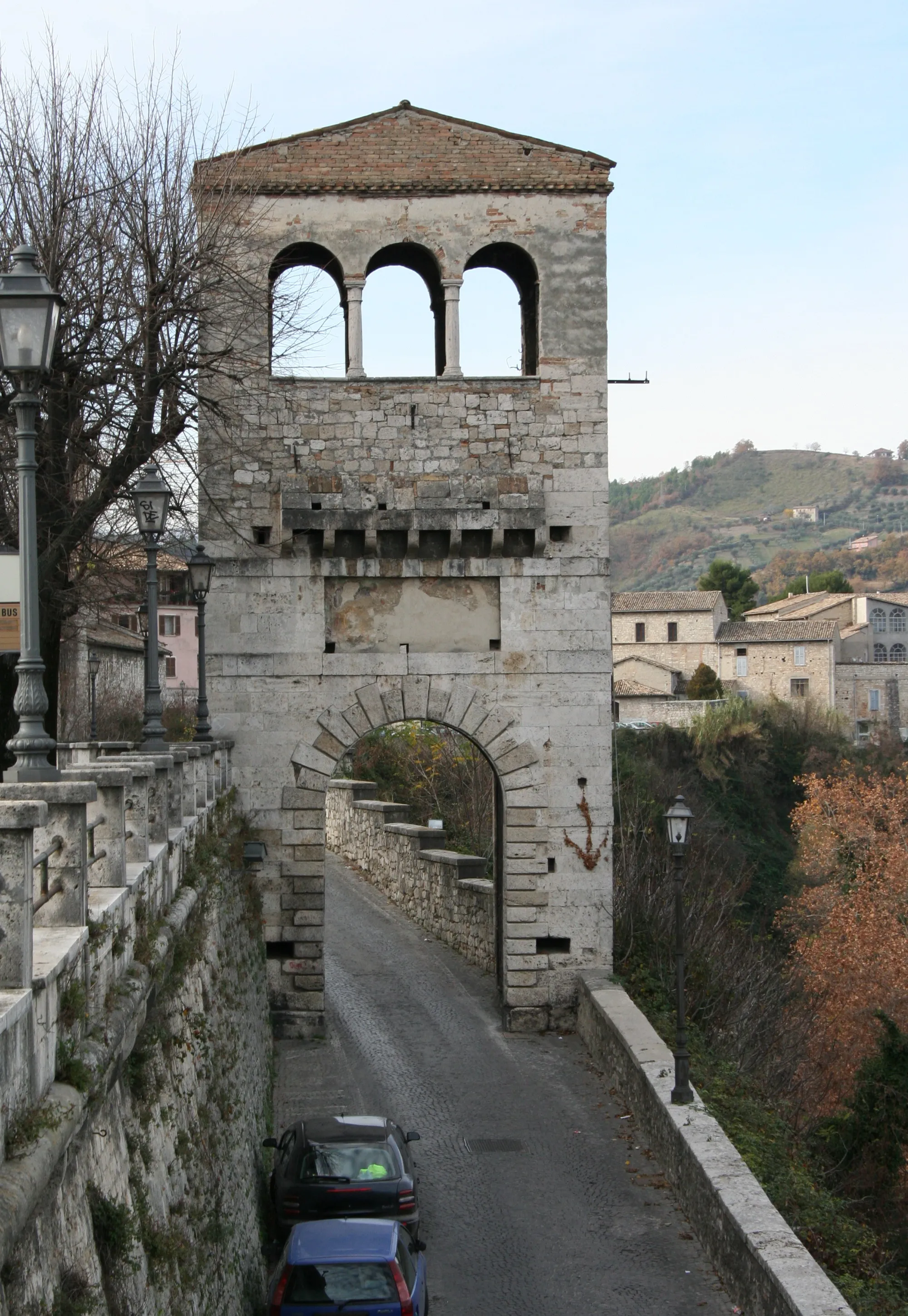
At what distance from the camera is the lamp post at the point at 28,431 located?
19.0 ft

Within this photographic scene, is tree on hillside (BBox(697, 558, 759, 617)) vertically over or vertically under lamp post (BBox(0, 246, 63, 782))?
over

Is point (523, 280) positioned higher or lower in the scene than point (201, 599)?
higher

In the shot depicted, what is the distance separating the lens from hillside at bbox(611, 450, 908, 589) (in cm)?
14438

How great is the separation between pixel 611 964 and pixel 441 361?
26.8 feet

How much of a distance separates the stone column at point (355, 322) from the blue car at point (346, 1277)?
411 inches

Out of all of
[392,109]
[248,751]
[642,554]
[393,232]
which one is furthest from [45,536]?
[642,554]

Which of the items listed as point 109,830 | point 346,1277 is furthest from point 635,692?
point 109,830

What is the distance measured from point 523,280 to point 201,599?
636 centimetres

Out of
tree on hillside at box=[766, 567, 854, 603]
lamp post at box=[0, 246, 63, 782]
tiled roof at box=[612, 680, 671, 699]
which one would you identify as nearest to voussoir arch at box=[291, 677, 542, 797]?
lamp post at box=[0, 246, 63, 782]

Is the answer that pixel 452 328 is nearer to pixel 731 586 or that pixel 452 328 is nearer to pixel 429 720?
pixel 429 720

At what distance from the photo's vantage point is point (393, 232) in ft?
52.7

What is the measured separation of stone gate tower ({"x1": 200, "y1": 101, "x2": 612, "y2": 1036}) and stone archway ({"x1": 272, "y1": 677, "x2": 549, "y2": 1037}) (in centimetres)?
3

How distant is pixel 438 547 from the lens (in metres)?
16.0

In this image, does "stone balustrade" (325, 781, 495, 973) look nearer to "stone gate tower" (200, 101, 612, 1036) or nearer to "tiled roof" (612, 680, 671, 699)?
"stone gate tower" (200, 101, 612, 1036)
